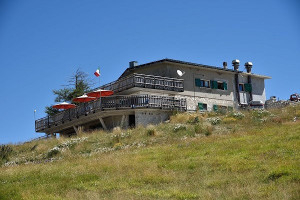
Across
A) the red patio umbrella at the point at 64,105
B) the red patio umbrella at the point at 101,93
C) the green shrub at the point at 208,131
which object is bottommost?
the green shrub at the point at 208,131

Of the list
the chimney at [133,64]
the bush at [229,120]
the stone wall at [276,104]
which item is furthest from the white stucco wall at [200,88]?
the bush at [229,120]

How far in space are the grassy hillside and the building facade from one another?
494 cm

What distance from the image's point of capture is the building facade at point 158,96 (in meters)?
38.7

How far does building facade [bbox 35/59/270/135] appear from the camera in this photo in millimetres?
38719

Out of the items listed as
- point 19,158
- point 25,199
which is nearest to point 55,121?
point 19,158

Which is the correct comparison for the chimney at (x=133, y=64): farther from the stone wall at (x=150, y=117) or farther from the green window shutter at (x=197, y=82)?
the stone wall at (x=150, y=117)

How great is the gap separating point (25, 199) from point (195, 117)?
74.5 ft

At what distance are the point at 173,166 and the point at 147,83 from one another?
→ 65.7 ft

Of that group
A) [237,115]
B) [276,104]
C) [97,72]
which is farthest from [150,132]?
[276,104]

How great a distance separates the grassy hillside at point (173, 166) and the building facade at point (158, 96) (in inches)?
194

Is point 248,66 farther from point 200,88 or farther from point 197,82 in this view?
point 197,82

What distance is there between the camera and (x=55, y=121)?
1757 inches

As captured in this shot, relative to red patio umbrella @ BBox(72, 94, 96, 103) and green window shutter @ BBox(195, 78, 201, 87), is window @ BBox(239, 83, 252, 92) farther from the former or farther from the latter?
red patio umbrella @ BBox(72, 94, 96, 103)

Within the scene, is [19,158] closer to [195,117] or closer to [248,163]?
[195,117]
